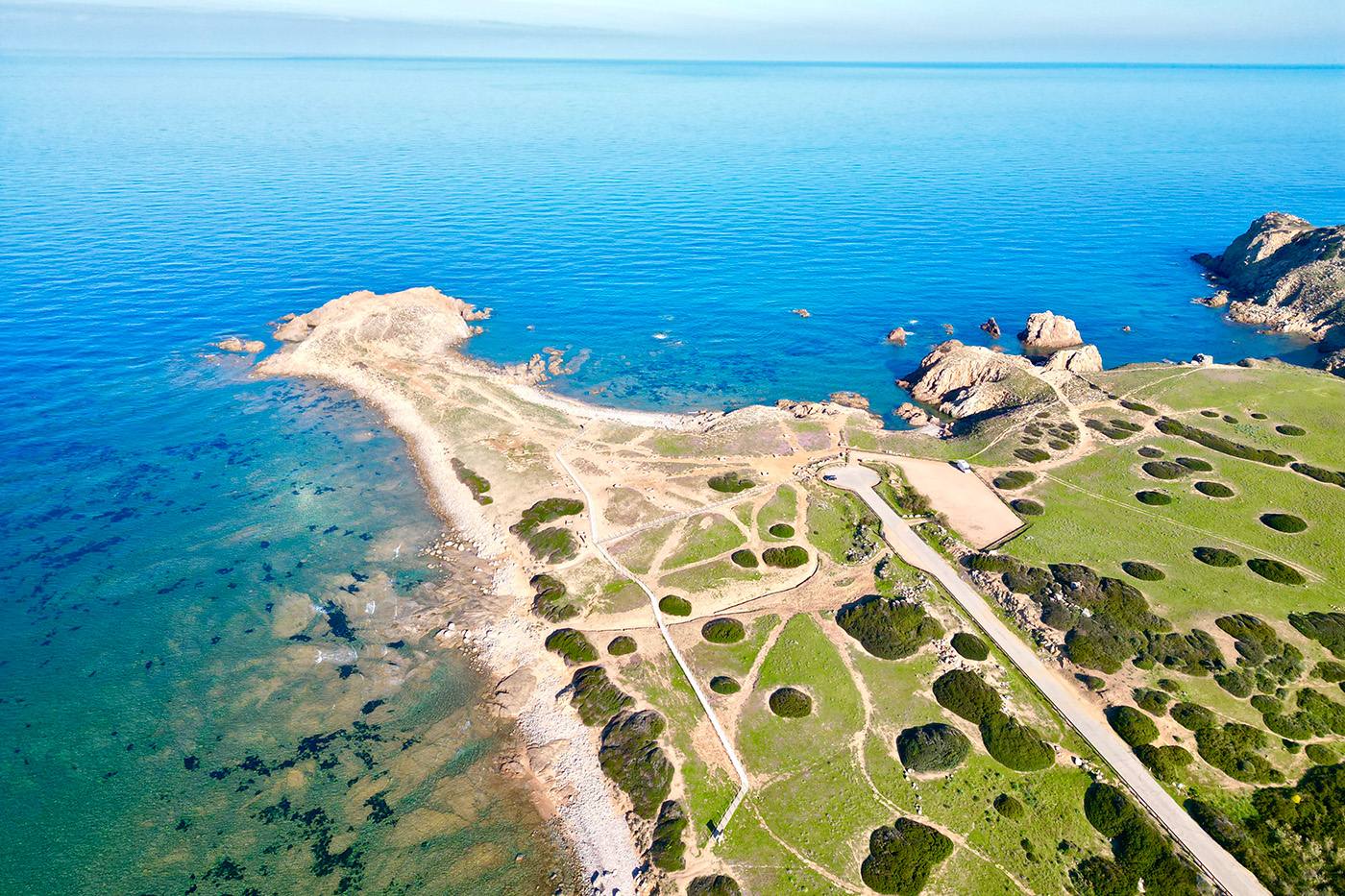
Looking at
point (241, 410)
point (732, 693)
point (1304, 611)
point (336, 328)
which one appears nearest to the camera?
point (732, 693)

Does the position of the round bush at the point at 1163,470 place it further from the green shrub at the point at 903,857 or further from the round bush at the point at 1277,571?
the green shrub at the point at 903,857

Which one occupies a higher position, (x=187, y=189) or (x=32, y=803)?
(x=187, y=189)

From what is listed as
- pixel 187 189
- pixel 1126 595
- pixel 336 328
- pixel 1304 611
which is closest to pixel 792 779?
pixel 1126 595

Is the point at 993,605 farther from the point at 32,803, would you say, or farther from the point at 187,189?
the point at 187,189

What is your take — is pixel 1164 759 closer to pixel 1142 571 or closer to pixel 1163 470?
pixel 1142 571

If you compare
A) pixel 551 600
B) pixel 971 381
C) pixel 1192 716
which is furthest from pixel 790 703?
pixel 971 381
